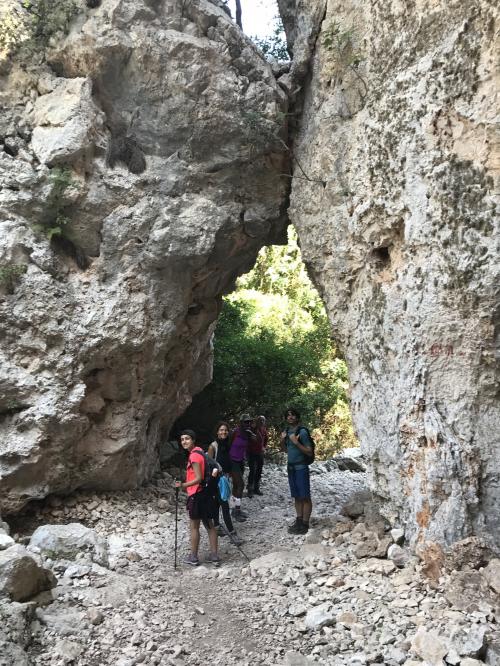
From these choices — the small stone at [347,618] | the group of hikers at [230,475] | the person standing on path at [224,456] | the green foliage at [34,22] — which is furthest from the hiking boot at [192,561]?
the green foliage at [34,22]

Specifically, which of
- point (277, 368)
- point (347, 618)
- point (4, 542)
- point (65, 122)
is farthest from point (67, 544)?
point (277, 368)

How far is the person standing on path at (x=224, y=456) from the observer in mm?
8039

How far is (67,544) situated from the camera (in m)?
6.90

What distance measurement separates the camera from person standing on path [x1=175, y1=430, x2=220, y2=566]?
7.10 metres

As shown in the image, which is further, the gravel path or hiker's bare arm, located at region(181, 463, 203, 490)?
hiker's bare arm, located at region(181, 463, 203, 490)

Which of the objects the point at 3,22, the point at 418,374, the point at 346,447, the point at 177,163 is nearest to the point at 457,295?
the point at 418,374

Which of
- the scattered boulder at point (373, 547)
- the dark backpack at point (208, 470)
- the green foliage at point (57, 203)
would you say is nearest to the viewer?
the scattered boulder at point (373, 547)

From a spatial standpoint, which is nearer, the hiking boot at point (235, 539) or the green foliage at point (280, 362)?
the hiking boot at point (235, 539)

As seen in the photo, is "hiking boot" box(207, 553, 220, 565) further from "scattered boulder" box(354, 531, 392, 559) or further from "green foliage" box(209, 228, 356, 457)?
"green foliage" box(209, 228, 356, 457)

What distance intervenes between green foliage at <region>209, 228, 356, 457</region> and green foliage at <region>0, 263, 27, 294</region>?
7.53 m

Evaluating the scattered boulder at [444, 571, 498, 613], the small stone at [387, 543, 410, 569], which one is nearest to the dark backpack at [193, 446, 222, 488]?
the small stone at [387, 543, 410, 569]

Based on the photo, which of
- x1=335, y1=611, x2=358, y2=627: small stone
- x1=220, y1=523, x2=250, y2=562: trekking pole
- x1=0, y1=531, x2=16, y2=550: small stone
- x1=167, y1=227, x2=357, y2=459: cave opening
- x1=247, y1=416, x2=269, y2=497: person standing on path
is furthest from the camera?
x1=167, y1=227, x2=357, y2=459: cave opening

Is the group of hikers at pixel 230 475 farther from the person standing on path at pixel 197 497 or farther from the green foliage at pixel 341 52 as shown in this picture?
the green foliage at pixel 341 52

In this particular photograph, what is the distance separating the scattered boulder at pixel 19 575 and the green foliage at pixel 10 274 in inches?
174
